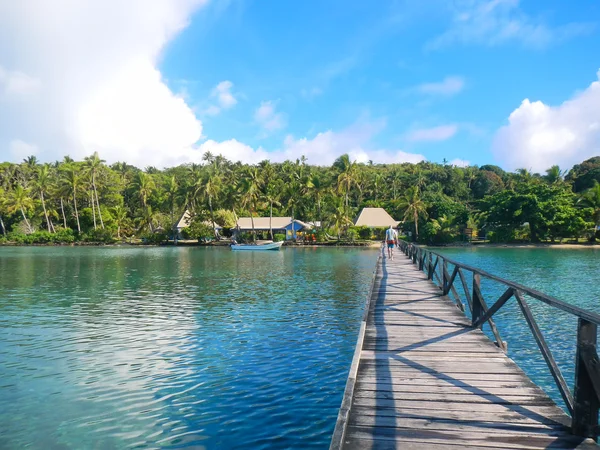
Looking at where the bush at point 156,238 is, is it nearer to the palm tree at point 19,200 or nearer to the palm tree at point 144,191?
the palm tree at point 144,191

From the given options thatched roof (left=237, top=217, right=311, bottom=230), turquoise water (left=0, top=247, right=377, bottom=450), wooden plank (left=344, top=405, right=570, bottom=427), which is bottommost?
turquoise water (left=0, top=247, right=377, bottom=450)

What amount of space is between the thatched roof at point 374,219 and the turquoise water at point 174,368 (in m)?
48.4

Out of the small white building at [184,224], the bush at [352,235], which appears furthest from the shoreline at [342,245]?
the small white building at [184,224]

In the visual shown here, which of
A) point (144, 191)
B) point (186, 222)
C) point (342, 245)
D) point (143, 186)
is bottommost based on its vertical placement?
point (342, 245)

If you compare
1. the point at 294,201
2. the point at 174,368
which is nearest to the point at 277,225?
the point at 294,201

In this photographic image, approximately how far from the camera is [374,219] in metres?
69.2

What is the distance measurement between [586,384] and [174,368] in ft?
26.4

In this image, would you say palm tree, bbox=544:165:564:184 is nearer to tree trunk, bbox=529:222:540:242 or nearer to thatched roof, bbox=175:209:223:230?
tree trunk, bbox=529:222:540:242

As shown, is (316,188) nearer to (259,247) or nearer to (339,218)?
(339,218)

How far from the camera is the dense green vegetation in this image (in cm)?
5759

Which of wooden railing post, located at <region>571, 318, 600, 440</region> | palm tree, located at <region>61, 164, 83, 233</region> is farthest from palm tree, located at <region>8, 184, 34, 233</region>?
wooden railing post, located at <region>571, 318, 600, 440</region>

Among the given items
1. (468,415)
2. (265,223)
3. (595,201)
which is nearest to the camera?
(468,415)

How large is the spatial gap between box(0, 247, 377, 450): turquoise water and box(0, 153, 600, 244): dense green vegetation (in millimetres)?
45279

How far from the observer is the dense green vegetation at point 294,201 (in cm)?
5759
